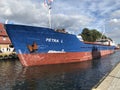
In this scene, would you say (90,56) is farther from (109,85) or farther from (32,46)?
(109,85)

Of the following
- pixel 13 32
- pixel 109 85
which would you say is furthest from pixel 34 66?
pixel 109 85

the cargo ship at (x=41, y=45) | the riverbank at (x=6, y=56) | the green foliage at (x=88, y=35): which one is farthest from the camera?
the green foliage at (x=88, y=35)

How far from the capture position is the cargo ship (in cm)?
2644

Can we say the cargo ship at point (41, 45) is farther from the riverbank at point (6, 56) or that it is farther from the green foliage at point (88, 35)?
the green foliage at point (88, 35)

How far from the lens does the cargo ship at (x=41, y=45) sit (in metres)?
26.4

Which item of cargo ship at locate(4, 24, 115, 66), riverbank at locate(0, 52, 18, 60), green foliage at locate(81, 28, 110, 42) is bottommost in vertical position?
riverbank at locate(0, 52, 18, 60)

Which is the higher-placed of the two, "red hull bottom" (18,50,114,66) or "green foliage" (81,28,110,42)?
"green foliage" (81,28,110,42)

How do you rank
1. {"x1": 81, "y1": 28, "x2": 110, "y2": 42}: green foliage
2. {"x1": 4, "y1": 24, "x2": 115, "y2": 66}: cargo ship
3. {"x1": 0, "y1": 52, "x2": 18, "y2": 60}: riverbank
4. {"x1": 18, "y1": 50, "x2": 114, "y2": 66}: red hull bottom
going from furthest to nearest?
{"x1": 81, "y1": 28, "x2": 110, "y2": 42}: green foliage, {"x1": 0, "y1": 52, "x2": 18, "y2": 60}: riverbank, {"x1": 18, "y1": 50, "x2": 114, "y2": 66}: red hull bottom, {"x1": 4, "y1": 24, "x2": 115, "y2": 66}: cargo ship

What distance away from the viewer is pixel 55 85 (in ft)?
54.0

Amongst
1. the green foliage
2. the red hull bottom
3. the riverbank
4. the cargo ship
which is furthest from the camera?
the green foliage

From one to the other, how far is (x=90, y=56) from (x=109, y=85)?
29.6 meters

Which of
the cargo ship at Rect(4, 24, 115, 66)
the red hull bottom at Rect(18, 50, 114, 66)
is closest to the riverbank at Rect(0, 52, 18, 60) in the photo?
the red hull bottom at Rect(18, 50, 114, 66)

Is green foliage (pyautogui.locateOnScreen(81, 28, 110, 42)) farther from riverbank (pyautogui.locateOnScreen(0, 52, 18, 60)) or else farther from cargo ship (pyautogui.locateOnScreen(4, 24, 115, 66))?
cargo ship (pyautogui.locateOnScreen(4, 24, 115, 66))

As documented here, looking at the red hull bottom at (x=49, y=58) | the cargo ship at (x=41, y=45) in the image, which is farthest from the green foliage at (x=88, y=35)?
the cargo ship at (x=41, y=45)
